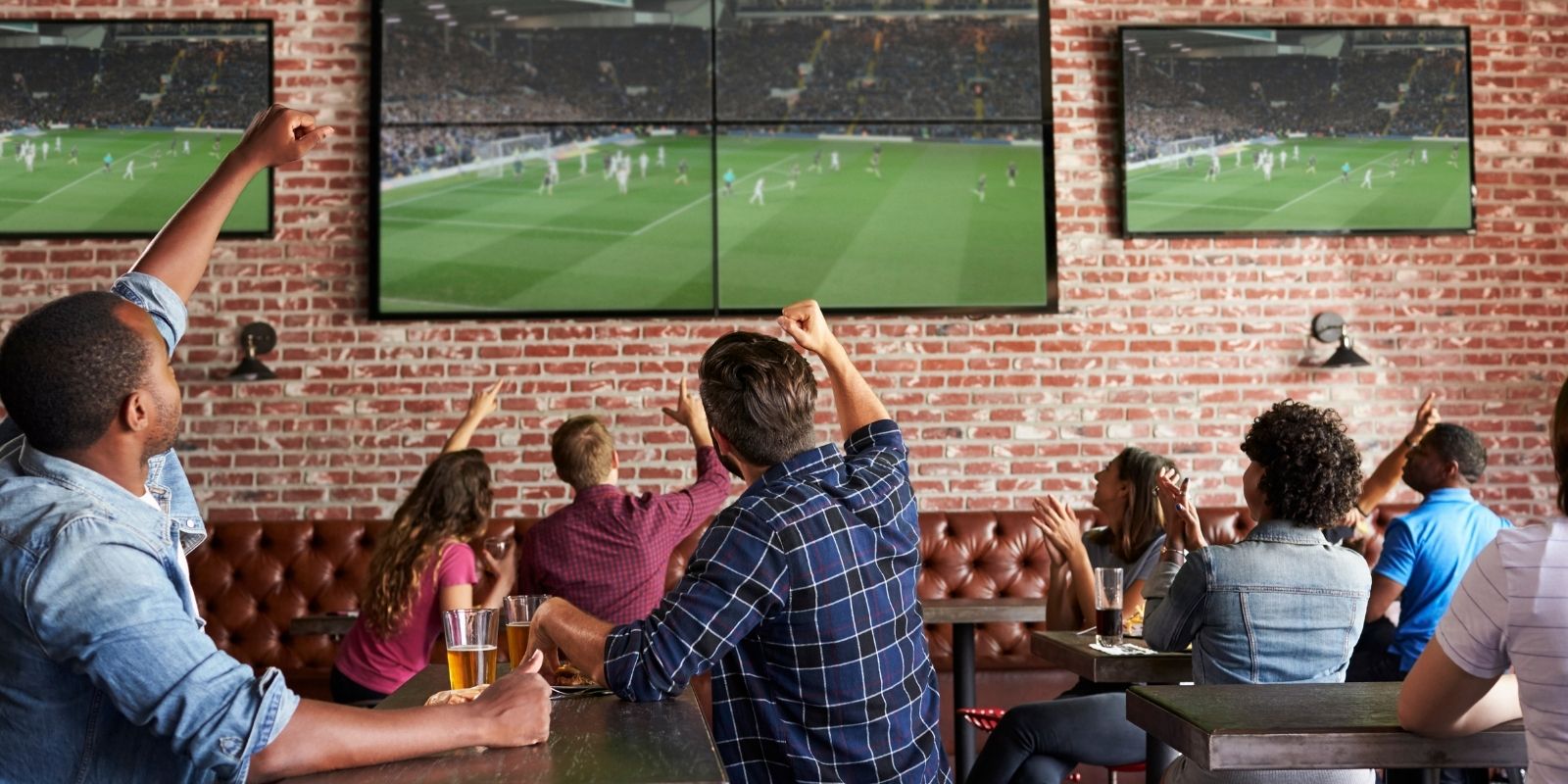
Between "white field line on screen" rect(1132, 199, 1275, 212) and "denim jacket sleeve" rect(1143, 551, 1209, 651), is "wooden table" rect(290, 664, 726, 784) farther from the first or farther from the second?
"white field line on screen" rect(1132, 199, 1275, 212)

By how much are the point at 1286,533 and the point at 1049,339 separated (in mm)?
2890

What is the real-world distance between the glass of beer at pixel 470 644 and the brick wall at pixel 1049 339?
331cm

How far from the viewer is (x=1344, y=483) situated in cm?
259

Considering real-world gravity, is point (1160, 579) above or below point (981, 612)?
above

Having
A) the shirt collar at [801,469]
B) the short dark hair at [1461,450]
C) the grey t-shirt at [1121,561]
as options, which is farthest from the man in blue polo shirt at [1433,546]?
the shirt collar at [801,469]

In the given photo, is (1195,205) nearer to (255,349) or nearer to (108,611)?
(255,349)

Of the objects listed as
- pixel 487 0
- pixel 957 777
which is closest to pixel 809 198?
pixel 487 0

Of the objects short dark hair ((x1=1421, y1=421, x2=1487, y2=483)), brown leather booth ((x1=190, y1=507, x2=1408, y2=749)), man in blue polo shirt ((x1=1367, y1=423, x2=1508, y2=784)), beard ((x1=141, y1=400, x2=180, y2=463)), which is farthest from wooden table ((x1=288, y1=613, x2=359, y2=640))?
short dark hair ((x1=1421, y1=421, x2=1487, y2=483))

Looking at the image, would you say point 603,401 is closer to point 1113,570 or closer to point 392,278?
point 392,278

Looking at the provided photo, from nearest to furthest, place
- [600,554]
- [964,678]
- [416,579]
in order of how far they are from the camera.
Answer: [416,579], [600,554], [964,678]

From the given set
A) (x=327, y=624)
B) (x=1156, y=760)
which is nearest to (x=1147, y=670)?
(x=1156, y=760)

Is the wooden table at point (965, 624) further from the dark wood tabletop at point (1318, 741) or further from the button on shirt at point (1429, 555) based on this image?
the dark wood tabletop at point (1318, 741)

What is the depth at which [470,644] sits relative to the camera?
198 centimetres

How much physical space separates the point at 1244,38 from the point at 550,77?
2.73 metres
